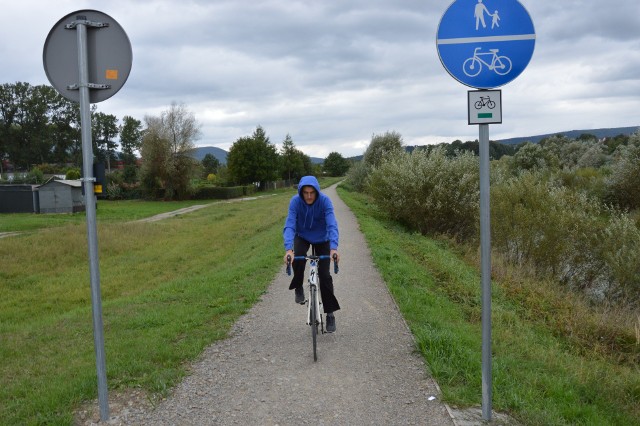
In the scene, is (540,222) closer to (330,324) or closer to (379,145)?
(330,324)

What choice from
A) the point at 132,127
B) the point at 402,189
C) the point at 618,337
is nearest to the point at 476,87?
the point at 618,337

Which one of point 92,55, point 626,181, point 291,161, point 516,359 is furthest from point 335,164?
point 92,55

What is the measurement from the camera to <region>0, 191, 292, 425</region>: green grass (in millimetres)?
5008

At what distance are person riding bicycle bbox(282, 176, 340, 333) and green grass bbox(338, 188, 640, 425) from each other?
1205 mm

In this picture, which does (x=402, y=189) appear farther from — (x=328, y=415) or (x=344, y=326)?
(x=328, y=415)

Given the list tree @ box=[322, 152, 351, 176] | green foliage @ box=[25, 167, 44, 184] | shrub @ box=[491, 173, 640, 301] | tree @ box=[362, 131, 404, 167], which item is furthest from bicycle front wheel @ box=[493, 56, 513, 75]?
tree @ box=[322, 152, 351, 176]

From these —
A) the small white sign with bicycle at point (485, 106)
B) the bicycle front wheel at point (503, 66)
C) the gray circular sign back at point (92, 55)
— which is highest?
the gray circular sign back at point (92, 55)

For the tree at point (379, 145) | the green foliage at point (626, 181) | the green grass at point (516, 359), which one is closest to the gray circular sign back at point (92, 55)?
the green grass at point (516, 359)

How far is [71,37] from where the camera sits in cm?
396

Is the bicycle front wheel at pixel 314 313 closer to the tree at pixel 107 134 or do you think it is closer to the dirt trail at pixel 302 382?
the dirt trail at pixel 302 382

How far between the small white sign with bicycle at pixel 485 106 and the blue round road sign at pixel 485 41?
0.05 m

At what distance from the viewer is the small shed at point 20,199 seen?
144ft

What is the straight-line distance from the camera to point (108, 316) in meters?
8.47

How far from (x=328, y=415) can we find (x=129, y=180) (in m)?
72.6
